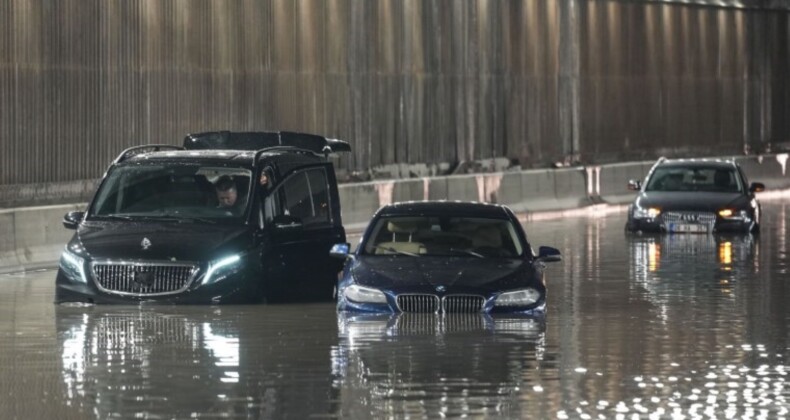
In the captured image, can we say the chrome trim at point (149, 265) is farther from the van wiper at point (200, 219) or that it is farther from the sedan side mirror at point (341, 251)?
the sedan side mirror at point (341, 251)

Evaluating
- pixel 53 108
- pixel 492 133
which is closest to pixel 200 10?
pixel 53 108

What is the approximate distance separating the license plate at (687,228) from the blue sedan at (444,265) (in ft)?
→ 49.0

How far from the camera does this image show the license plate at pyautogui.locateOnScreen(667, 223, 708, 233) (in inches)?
1362

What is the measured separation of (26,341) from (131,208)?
3720mm

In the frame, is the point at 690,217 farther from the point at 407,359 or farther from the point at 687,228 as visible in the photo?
the point at 407,359

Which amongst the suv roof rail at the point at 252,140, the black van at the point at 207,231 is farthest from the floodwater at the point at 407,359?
the suv roof rail at the point at 252,140

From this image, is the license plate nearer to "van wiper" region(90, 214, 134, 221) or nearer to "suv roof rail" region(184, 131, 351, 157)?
"suv roof rail" region(184, 131, 351, 157)

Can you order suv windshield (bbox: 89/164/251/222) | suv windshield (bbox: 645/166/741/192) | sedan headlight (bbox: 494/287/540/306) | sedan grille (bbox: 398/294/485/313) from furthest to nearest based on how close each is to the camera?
1. suv windshield (bbox: 645/166/741/192)
2. suv windshield (bbox: 89/164/251/222)
3. sedan headlight (bbox: 494/287/540/306)
4. sedan grille (bbox: 398/294/485/313)

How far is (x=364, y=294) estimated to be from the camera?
1814cm

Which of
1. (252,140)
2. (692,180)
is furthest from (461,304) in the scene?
(692,180)

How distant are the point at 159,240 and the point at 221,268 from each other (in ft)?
2.04

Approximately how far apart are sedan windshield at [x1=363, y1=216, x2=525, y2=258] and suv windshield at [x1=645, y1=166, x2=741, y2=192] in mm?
16678

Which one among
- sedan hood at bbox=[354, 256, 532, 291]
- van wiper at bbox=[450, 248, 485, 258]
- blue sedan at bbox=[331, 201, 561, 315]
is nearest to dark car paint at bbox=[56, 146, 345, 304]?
blue sedan at bbox=[331, 201, 561, 315]

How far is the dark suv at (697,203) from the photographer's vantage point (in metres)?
Result: 34.6
